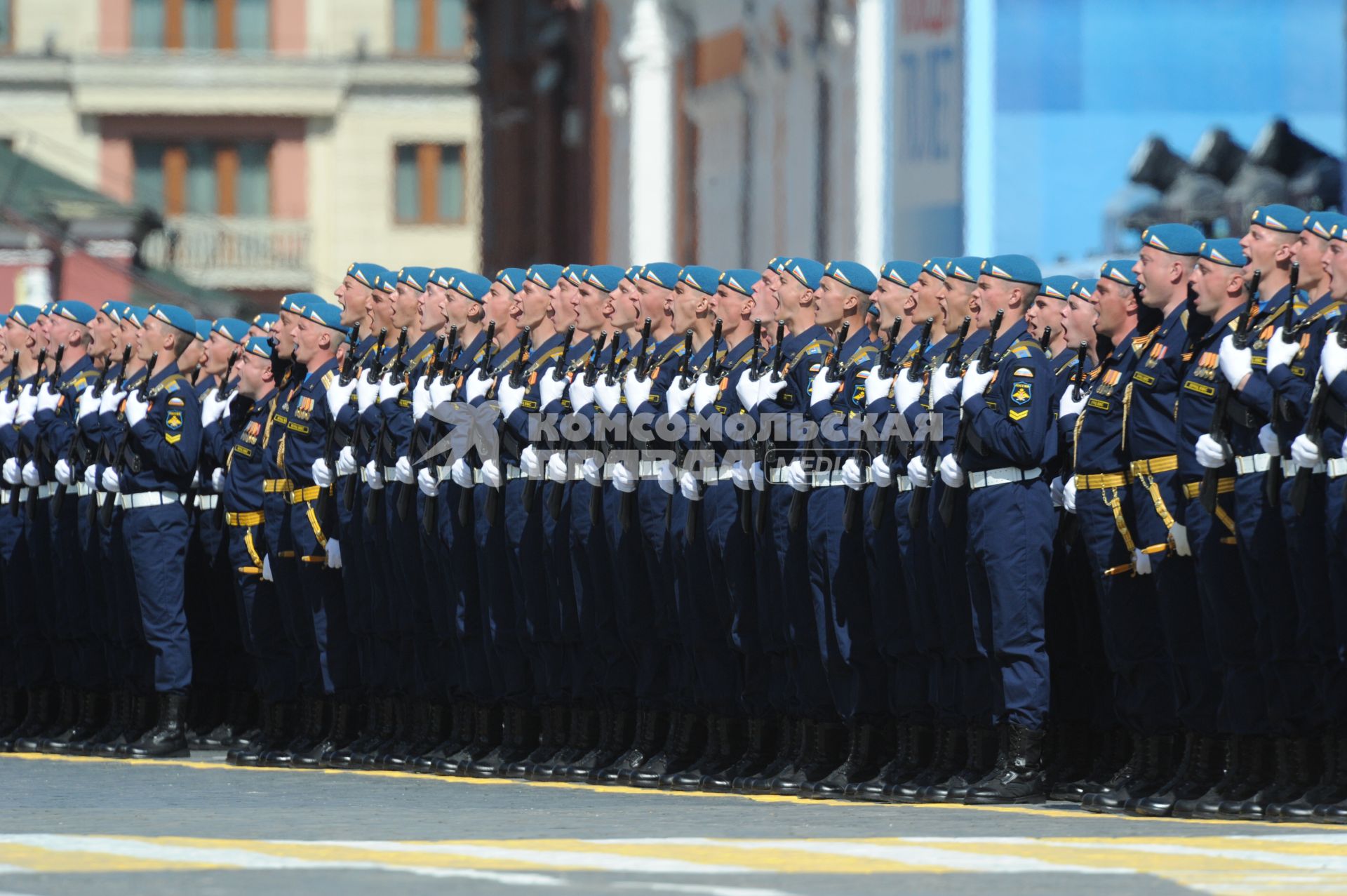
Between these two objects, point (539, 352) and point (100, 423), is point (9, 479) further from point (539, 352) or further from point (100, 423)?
point (539, 352)

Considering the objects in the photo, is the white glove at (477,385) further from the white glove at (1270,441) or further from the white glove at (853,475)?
the white glove at (1270,441)

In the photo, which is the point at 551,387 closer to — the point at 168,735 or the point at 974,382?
the point at 974,382

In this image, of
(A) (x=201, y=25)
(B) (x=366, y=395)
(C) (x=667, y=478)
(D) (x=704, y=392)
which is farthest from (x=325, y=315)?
(A) (x=201, y=25)

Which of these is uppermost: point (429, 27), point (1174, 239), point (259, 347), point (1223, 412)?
point (429, 27)

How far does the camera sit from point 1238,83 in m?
23.5

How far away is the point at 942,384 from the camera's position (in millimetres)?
12406

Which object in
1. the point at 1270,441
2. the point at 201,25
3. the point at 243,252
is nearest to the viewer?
the point at 1270,441

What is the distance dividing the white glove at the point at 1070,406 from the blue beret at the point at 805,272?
1.19 meters

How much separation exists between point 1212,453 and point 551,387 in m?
3.57

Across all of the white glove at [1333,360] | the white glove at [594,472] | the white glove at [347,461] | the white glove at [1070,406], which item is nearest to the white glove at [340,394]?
the white glove at [347,461]

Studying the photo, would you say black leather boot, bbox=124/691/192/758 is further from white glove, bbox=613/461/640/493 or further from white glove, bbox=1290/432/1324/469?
white glove, bbox=1290/432/1324/469

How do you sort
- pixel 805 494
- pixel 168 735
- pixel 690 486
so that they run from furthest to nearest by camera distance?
1. pixel 168 735
2. pixel 690 486
3. pixel 805 494

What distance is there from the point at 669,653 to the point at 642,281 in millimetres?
1563

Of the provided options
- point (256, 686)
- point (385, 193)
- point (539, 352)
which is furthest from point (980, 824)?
point (385, 193)
